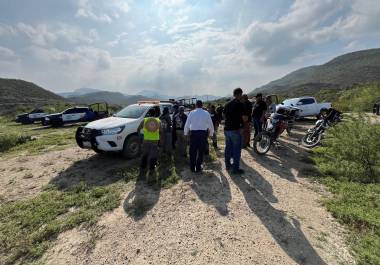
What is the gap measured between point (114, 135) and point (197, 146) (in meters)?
2.87

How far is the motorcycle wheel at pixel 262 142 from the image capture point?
8.41 meters

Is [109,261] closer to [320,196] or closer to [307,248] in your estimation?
[307,248]

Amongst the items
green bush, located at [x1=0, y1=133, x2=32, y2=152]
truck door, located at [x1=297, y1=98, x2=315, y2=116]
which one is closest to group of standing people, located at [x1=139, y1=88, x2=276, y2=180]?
green bush, located at [x1=0, y1=133, x2=32, y2=152]

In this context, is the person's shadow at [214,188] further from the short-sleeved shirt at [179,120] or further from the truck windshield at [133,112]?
the truck windshield at [133,112]

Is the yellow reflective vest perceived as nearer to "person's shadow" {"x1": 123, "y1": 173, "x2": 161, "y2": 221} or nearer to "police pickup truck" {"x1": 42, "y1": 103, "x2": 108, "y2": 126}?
"person's shadow" {"x1": 123, "y1": 173, "x2": 161, "y2": 221}

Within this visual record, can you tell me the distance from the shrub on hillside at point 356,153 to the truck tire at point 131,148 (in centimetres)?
561

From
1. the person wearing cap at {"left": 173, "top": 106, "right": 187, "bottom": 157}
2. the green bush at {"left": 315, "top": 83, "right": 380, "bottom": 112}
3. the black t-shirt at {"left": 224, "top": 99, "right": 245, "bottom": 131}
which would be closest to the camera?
the black t-shirt at {"left": 224, "top": 99, "right": 245, "bottom": 131}

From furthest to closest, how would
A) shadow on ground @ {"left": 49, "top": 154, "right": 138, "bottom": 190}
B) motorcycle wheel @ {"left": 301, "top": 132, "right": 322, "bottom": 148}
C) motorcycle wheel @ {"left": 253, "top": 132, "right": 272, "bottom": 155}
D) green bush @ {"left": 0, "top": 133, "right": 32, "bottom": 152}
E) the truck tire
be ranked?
green bush @ {"left": 0, "top": 133, "right": 32, "bottom": 152}, motorcycle wheel @ {"left": 301, "top": 132, "right": 322, "bottom": 148}, motorcycle wheel @ {"left": 253, "top": 132, "right": 272, "bottom": 155}, the truck tire, shadow on ground @ {"left": 49, "top": 154, "right": 138, "bottom": 190}

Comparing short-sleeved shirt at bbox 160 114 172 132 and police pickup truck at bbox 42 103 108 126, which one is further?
police pickup truck at bbox 42 103 108 126

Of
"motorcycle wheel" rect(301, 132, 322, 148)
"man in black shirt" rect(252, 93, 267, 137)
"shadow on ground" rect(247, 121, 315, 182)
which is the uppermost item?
"man in black shirt" rect(252, 93, 267, 137)

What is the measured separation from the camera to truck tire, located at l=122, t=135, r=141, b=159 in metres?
8.20

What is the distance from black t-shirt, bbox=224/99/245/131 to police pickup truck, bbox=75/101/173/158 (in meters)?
2.77

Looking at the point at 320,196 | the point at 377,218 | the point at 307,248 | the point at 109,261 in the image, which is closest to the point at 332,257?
the point at 307,248

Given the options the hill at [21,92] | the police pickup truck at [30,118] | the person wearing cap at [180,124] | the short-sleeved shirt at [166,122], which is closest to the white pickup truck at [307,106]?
the person wearing cap at [180,124]
